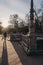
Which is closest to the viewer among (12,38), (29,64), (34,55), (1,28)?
(29,64)

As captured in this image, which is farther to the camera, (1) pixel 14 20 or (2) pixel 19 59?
→ (1) pixel 14 20

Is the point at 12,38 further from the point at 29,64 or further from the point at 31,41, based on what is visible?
the point at 29,64

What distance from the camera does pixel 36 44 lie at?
14867 millimetres

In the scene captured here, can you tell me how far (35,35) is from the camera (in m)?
14.9

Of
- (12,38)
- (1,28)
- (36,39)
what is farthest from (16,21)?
(36,39)

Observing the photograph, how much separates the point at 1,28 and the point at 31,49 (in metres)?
101

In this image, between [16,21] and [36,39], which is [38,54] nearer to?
[36,39]

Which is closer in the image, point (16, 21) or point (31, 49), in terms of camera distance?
point (31, 49)

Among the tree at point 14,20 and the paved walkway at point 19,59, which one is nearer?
the paved walkway at point 19,59

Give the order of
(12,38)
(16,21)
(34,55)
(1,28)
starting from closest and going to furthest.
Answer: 1. (34,55)
2. (12,38)
3. (16,21)
4. (1,28)

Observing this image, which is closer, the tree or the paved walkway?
the paved walkway

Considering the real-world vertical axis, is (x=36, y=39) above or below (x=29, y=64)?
above

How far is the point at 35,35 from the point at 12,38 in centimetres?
2335

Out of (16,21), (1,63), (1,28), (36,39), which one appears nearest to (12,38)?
(36,39)
